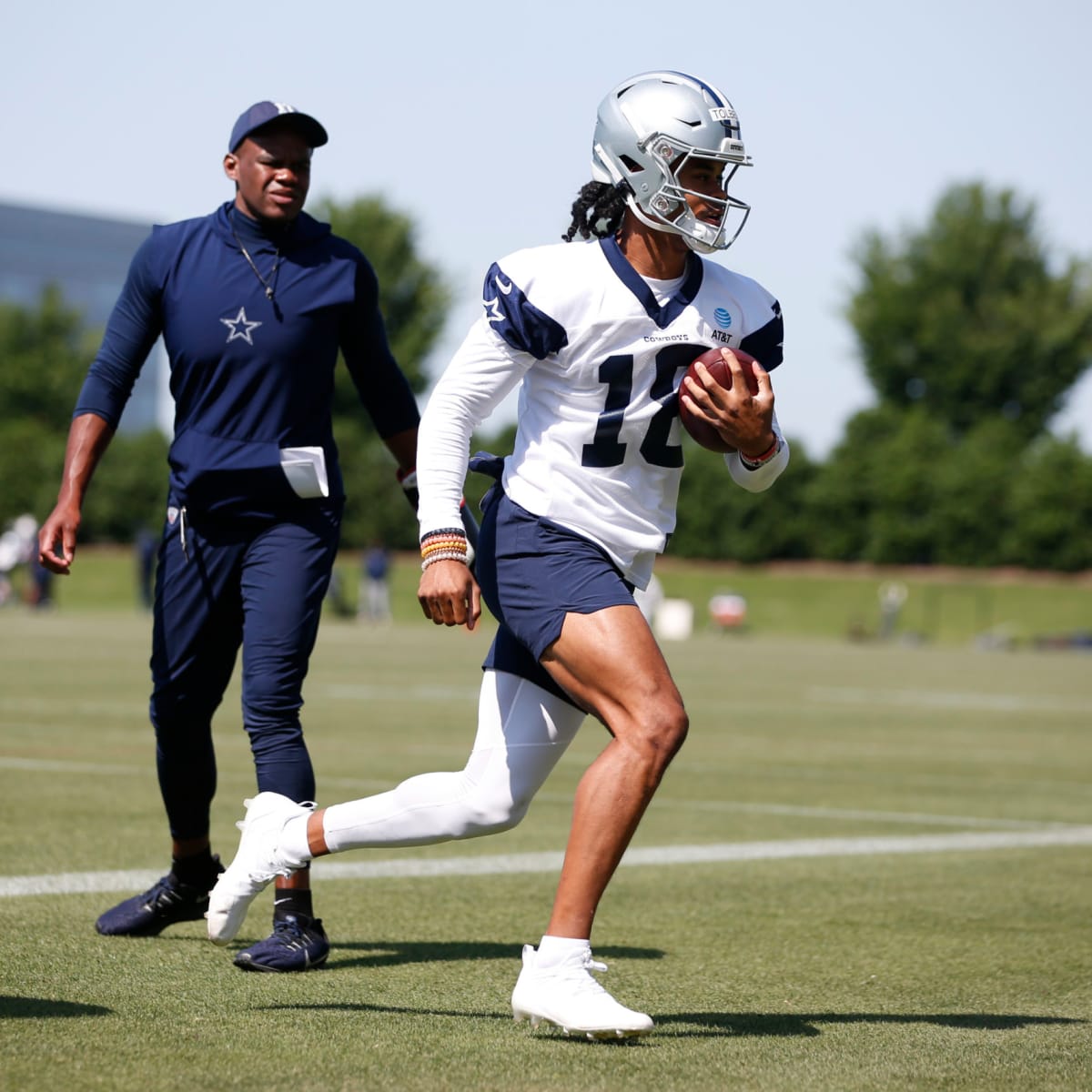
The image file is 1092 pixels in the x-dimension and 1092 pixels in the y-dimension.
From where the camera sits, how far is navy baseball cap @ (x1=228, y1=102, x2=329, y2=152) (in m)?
5.60

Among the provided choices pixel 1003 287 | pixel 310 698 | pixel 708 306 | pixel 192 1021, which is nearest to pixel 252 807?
pixel 192 1021

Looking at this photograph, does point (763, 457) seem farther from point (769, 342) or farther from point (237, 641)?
point (237, 641)

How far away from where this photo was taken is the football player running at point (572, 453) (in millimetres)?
4621

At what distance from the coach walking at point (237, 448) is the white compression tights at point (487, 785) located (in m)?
0.74

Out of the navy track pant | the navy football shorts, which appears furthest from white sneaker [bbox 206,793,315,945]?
the navy football shorts

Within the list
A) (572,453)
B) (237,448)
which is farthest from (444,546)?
(237,448)

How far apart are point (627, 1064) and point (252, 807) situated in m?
1.35

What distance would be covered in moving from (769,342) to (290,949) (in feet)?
6.69

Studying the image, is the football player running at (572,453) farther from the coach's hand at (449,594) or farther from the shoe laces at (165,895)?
the shoe laces at (165,895)

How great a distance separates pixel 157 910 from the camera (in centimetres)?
574

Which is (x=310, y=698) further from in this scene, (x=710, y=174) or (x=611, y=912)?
(x=710, y=174)

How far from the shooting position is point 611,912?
6551 millimetres

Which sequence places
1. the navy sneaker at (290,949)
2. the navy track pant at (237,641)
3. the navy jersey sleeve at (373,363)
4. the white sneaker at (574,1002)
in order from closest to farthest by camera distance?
the white sneaker at (574,1002), the navy sneaker at (290,949), the navy track pant at (237,641), the navy jersey sleeve at (373,363)

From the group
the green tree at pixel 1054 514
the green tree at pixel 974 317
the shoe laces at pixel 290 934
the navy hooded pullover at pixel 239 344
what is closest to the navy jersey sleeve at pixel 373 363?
the navy hooded pullover at pixel 239 344
